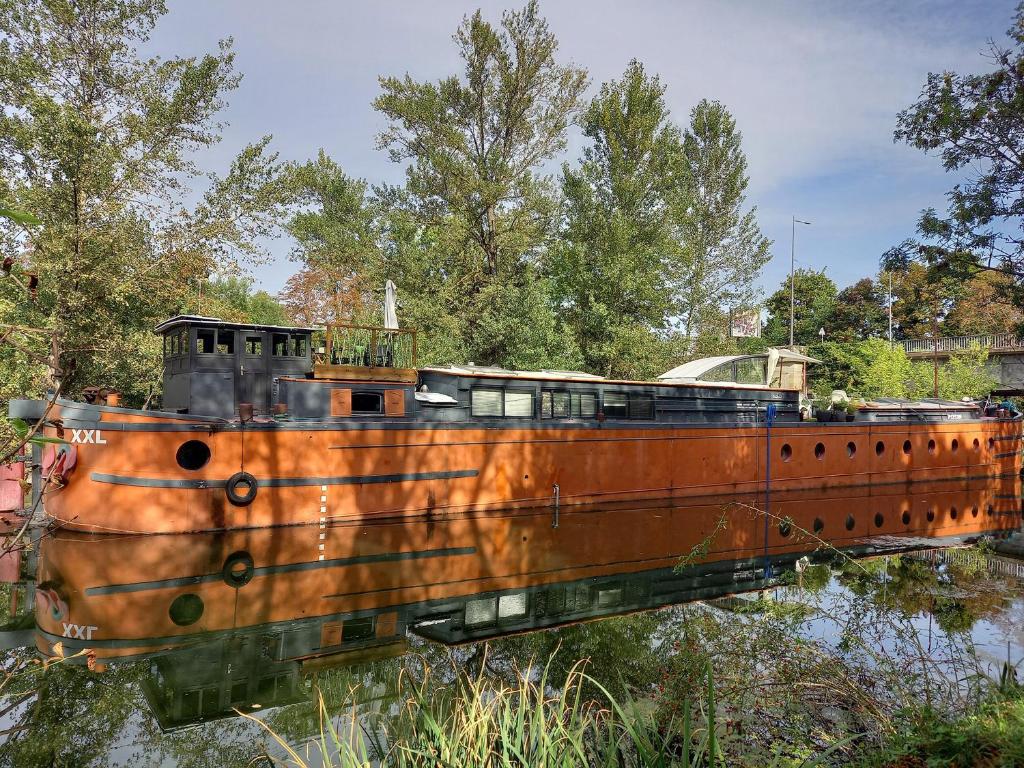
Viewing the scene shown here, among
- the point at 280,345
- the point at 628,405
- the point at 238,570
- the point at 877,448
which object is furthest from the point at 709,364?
the point at 238,570

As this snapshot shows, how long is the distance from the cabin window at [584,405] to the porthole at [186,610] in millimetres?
9990

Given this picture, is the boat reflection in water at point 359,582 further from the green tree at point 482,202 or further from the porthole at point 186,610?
the green tree at point 482,202

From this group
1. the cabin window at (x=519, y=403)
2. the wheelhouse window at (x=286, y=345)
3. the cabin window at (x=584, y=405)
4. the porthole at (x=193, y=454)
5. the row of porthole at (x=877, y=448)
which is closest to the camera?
the porthole at (x=193, y=454)

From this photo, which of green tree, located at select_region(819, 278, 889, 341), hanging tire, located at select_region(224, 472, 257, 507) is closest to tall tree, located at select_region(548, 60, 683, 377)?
hanging tire, located at select_region(224, 472, 257, 507)

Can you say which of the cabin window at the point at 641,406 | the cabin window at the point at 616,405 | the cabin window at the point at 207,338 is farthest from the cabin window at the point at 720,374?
the cabin window at the point at 207,338

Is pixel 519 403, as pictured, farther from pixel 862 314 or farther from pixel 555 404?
pixel 862 314

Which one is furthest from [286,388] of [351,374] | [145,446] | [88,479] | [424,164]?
[424,164]

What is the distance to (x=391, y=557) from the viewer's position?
10.5m

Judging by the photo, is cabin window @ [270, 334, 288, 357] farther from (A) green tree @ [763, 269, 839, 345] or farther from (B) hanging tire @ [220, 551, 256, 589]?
(A) green tree @ [763, 269, 839, 345]

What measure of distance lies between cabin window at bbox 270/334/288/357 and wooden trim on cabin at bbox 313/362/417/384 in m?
0.90

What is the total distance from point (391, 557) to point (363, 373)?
4.53 m

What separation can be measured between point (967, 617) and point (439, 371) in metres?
10.6

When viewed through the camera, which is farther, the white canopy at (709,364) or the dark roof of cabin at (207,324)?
the white canopy at (709,364)

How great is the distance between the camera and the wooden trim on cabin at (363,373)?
1311 centimetres
